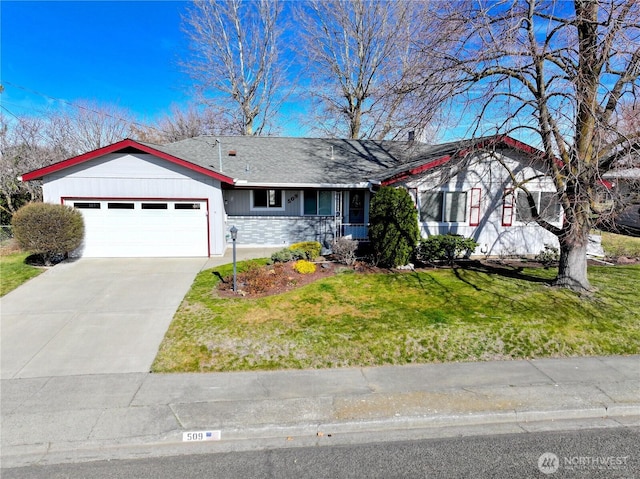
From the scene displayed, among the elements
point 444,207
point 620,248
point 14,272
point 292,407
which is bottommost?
point 292,407

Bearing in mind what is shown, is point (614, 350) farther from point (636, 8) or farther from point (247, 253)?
point (247, 253)

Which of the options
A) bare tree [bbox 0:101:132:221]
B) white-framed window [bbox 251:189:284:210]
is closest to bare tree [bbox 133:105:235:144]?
bare tree [bbox 0:101:132:221]

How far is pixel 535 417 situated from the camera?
13.9 ft

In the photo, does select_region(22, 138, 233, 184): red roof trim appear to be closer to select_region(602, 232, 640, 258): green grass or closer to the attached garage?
the attached garage

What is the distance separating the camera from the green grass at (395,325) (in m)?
5.62

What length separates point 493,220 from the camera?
40.5 ft

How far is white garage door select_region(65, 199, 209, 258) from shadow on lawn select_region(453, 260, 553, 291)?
27.3 feet

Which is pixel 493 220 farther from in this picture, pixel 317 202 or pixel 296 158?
pixel 296 158

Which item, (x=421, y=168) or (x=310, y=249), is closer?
(x=421, y=168)

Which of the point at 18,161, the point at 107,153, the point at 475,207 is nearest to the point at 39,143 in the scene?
the point at 18,161

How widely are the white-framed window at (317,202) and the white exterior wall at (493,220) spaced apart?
3775 mm

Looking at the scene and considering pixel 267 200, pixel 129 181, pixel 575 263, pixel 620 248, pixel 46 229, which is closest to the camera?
pixel 575 263

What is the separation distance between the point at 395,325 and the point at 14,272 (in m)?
10.6

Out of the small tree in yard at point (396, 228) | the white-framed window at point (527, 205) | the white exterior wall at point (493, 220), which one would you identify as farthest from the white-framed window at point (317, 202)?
the white-framed window at point (527, 205)
